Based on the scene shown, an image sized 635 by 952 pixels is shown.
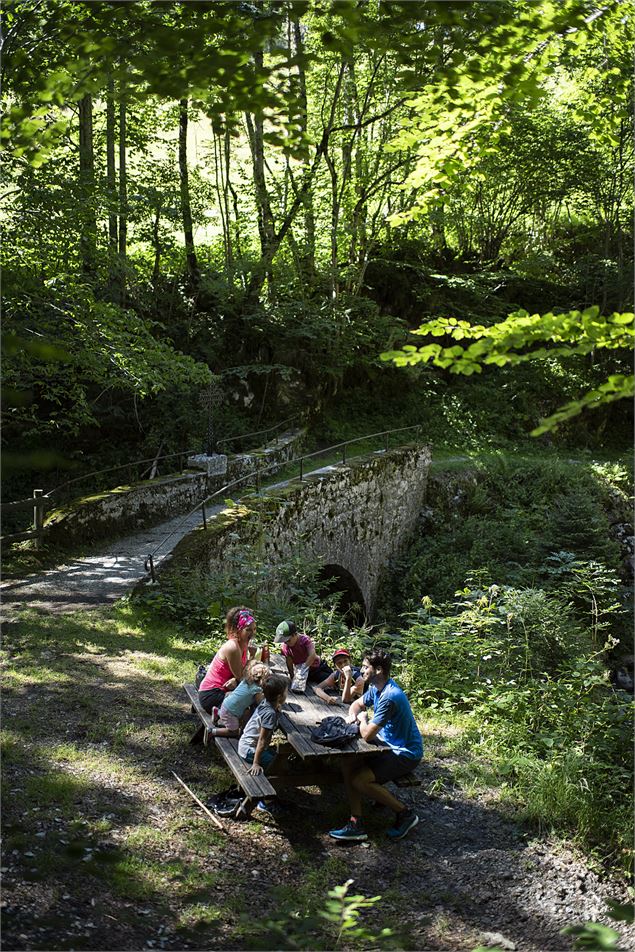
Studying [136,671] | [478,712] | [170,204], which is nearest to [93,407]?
[170,204]

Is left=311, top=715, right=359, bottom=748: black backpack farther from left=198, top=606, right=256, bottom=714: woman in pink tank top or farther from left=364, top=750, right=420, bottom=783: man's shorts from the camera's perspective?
left=198, top=606, right=256, bottom=714: woman in pink tank top

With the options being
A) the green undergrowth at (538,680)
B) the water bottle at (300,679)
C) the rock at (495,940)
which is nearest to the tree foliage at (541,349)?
the rock at (495,940)

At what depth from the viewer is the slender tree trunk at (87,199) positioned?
407 inches

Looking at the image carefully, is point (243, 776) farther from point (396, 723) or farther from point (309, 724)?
point (396, 723)

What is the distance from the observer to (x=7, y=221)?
9.66m

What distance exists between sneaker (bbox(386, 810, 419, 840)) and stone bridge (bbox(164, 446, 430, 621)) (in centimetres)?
556

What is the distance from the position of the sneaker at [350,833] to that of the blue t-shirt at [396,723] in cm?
55

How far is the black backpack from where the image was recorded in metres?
5.23

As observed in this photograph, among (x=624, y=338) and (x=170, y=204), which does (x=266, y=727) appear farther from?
(x=170, y=204)

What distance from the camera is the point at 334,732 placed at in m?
5.35

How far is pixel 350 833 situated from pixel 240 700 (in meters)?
1.22

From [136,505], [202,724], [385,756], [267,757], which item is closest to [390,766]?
[385,756]

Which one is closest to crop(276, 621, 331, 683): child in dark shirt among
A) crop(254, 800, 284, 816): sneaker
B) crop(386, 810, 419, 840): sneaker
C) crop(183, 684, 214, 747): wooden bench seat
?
crop(183, 684, 214, 747): wooden bench seat

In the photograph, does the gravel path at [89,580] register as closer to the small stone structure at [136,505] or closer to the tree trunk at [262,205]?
the small stone structure at [136,505]
